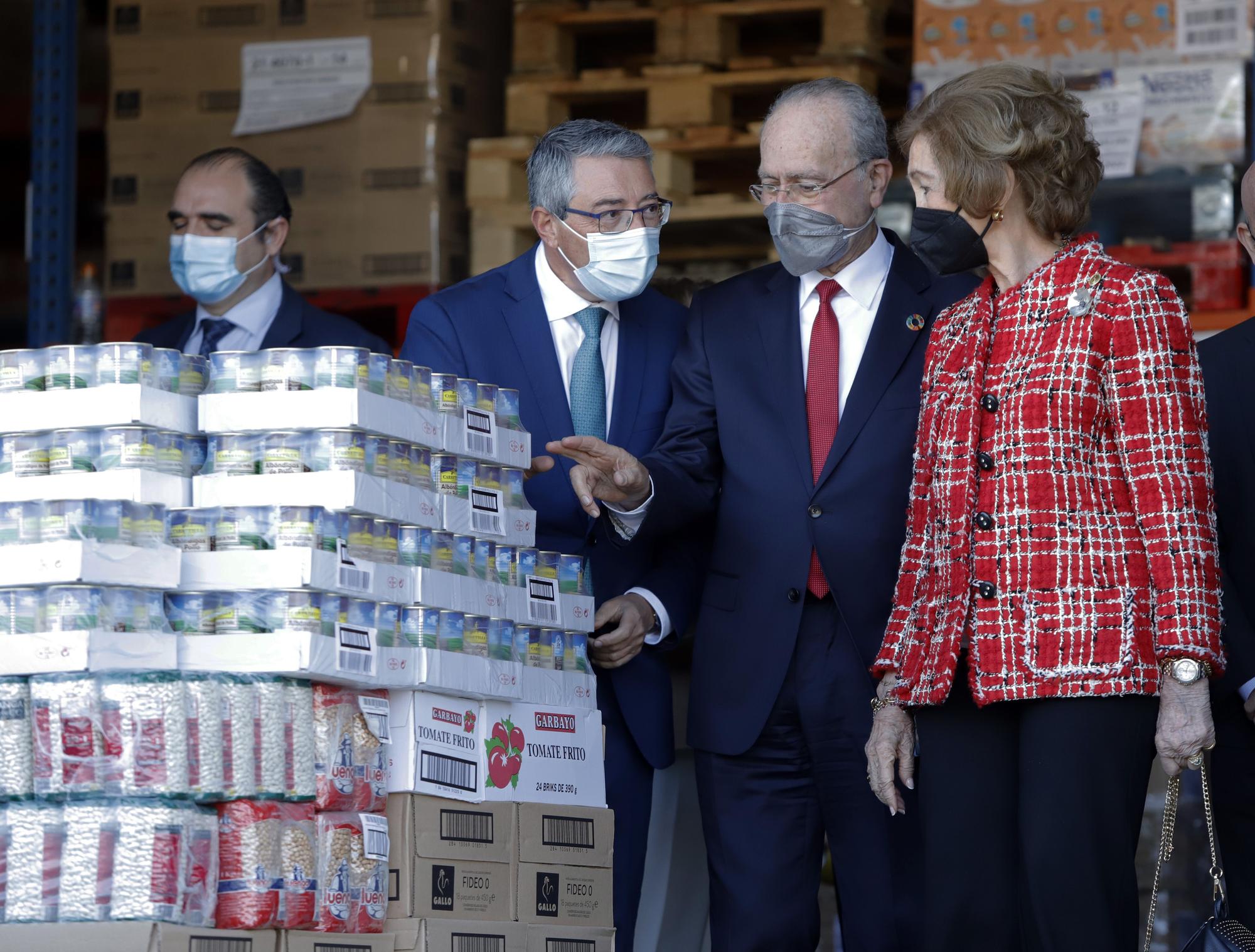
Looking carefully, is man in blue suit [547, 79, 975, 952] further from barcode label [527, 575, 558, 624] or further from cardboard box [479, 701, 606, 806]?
cardboard box [479, 701, 606, 806]

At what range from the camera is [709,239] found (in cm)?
723

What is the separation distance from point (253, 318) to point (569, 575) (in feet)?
8.06

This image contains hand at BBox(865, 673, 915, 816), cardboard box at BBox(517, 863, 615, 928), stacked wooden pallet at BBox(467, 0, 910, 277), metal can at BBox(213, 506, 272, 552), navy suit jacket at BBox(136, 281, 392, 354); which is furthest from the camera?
stacked wooden pallet at BBox(467, 0, 910, 277)

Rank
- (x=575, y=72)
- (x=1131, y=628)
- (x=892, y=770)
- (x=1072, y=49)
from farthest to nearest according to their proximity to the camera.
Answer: (x=575, y=72) < (x=1072, y=49) < (x=892, y=770) < (x=1131, y=628)

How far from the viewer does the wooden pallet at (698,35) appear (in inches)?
269

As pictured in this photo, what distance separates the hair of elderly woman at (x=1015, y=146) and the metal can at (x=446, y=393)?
3.66 feet

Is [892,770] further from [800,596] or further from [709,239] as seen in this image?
[709,239]

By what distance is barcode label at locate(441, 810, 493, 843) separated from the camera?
392 centimetres

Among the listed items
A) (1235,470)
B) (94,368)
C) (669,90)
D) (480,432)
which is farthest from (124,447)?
(669,90)

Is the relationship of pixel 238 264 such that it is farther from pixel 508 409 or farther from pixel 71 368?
pixel 71 368

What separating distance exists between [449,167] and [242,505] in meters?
3.67

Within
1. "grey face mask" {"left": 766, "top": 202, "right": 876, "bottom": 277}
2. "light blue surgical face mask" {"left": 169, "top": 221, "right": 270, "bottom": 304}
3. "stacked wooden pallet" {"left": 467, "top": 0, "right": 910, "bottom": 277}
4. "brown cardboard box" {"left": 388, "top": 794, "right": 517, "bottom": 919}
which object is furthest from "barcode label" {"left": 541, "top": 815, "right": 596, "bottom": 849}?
"stacked wooden pallet" {"left": 467, "top": 0, "right": 910, "bottom": 277}

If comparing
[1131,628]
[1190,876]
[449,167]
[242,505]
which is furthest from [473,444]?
[1190,876]

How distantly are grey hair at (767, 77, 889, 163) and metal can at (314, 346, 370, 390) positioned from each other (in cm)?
153
